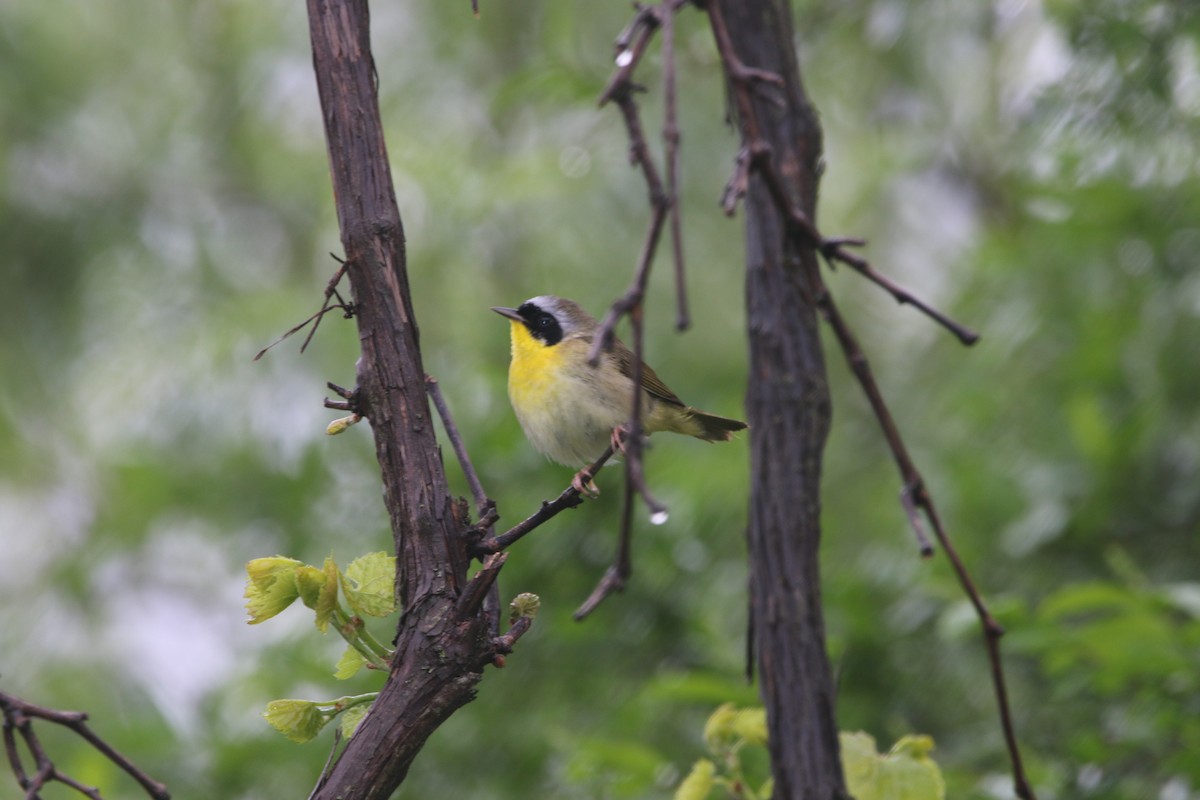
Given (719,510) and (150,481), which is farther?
(150,481)

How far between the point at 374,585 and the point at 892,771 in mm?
885

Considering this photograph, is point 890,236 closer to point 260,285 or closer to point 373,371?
point 260,285

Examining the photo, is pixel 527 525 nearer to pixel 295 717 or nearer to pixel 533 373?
pixel 295 717

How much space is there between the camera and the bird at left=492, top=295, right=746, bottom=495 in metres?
3.47

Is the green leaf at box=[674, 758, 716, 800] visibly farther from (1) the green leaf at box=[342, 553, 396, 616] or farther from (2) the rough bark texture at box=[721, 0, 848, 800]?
(1) the green leaf at box=[342, 553, 396, 616]

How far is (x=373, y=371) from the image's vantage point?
1696 millimetres

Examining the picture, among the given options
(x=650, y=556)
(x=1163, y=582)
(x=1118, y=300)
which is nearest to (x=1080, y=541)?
(x=1163, y=582)

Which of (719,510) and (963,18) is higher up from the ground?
(963,18)

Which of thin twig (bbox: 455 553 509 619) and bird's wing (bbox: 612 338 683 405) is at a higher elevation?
bird's wing (bbox: 612 338 683 405)

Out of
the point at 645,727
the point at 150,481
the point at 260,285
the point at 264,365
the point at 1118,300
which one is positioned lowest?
the point at 645,727

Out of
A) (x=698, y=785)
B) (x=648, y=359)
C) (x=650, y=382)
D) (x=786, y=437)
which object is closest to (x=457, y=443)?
(x=786, y=437)

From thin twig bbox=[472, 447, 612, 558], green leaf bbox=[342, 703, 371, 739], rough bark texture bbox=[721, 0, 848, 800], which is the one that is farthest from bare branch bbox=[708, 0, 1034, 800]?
green leaf bbox=[342, 703, 371, 739]

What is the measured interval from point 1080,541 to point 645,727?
5.30ft

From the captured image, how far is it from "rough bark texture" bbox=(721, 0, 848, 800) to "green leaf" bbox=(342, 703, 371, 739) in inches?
22.9
